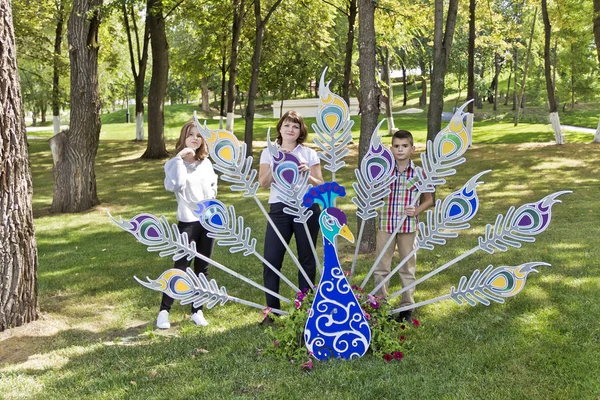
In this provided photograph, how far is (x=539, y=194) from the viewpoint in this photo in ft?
37.2

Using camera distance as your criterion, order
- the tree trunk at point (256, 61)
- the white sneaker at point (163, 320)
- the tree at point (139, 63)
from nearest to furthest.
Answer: the white sneaker at point (163, 320) → the tree trunk at point (256, 61) → the tree at point (139, 63)

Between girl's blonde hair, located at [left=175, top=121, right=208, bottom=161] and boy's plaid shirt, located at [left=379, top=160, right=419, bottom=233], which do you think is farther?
girl's blonde hair, located at [left=175, top=121, right=208, bottom=161]

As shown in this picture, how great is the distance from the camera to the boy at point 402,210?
423cm

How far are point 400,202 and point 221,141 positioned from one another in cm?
151

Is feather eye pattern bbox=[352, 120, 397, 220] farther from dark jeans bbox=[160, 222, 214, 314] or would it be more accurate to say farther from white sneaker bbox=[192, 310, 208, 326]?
white sneaker bbox=[192, 310, 208, 326]

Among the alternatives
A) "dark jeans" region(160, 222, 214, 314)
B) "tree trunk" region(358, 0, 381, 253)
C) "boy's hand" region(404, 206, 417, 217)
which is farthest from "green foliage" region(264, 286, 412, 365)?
"tree trunk" region(358, 0, 381, 253)

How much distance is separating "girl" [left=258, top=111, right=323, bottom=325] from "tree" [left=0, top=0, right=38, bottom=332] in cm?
214

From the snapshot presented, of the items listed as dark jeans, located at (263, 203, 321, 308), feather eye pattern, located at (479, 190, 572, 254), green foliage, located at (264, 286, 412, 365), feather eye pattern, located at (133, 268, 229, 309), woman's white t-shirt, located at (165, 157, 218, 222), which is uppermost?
woman's white t-shirt, located at (165, 157, 218, 222)

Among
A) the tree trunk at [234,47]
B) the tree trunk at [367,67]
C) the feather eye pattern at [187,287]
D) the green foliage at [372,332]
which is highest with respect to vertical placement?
the tree trunk at [234,47]

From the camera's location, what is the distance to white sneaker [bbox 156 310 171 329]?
468 cm

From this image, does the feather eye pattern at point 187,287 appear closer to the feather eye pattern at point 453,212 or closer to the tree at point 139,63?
the feather eye pattern at point 453,212

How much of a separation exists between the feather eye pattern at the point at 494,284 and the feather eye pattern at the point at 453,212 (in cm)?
36

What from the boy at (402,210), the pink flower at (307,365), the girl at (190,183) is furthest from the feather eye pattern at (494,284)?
the girl at (190,183)

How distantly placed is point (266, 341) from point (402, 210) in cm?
151
